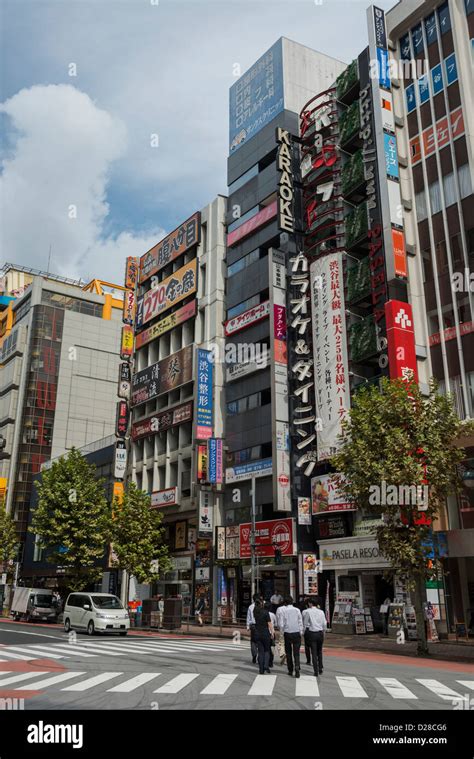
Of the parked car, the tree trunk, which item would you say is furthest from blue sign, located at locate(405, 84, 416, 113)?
the parked car

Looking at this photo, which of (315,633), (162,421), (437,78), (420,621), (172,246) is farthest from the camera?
(172,246)

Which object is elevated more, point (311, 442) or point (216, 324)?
point (216, 324)

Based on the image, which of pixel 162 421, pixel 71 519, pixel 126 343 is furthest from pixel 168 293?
pixel 71 519

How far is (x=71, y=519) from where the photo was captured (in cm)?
4738

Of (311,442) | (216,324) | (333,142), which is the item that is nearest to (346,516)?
(311,442)

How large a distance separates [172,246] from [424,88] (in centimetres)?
2863

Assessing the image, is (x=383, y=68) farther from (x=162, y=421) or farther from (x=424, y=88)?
Answer: (x=162, y=421)

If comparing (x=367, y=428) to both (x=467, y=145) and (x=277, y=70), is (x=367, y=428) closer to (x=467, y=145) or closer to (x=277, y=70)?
(x=467, y=145)

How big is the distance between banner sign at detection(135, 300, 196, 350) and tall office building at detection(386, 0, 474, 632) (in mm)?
23104

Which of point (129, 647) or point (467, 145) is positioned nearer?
point (129, 647)

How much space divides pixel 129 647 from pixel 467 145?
27.0 m

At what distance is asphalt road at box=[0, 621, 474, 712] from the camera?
11.4m

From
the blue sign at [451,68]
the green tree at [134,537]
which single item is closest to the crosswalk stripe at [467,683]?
the green tree at [134,537]

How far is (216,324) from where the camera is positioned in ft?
164
